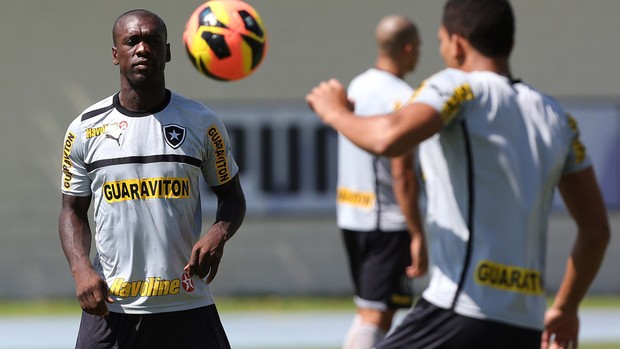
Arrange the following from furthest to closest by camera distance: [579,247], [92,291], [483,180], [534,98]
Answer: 1. [92,291]
2. [579,247]
3. [534,98]
4. [483,180]

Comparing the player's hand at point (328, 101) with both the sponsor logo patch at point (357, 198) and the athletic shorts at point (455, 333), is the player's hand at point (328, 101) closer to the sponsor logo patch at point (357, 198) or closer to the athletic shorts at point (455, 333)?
the athletic shorts at point (455, 333)

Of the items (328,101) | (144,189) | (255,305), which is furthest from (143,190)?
(255,305)

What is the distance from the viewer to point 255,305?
13328mm

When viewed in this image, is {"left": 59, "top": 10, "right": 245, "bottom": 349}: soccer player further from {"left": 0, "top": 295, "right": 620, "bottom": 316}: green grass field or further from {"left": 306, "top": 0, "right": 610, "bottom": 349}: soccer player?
{"left": 0, "top": 295, "right": 620, "bottom": 316}: green grass field

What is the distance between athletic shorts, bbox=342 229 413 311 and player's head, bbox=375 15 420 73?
120 cm

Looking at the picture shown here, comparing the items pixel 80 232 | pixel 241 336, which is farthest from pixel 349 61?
pixel 80 232

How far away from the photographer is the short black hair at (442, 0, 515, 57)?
13.9ft

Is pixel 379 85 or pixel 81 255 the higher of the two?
pixel 379 85

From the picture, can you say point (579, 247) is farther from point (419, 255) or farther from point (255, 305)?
point (255, 305)

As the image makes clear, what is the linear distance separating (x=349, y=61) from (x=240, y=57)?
26.0 feet

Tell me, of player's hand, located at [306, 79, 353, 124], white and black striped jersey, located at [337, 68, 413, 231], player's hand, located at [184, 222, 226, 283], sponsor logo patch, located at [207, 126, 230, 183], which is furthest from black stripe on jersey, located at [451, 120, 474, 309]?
white and black striped jersey, located at [337, 68, 413, 231]

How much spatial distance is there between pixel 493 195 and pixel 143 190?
1.43 meters

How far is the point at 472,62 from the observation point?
4297 millimetres

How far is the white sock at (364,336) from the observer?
7.38 metres
